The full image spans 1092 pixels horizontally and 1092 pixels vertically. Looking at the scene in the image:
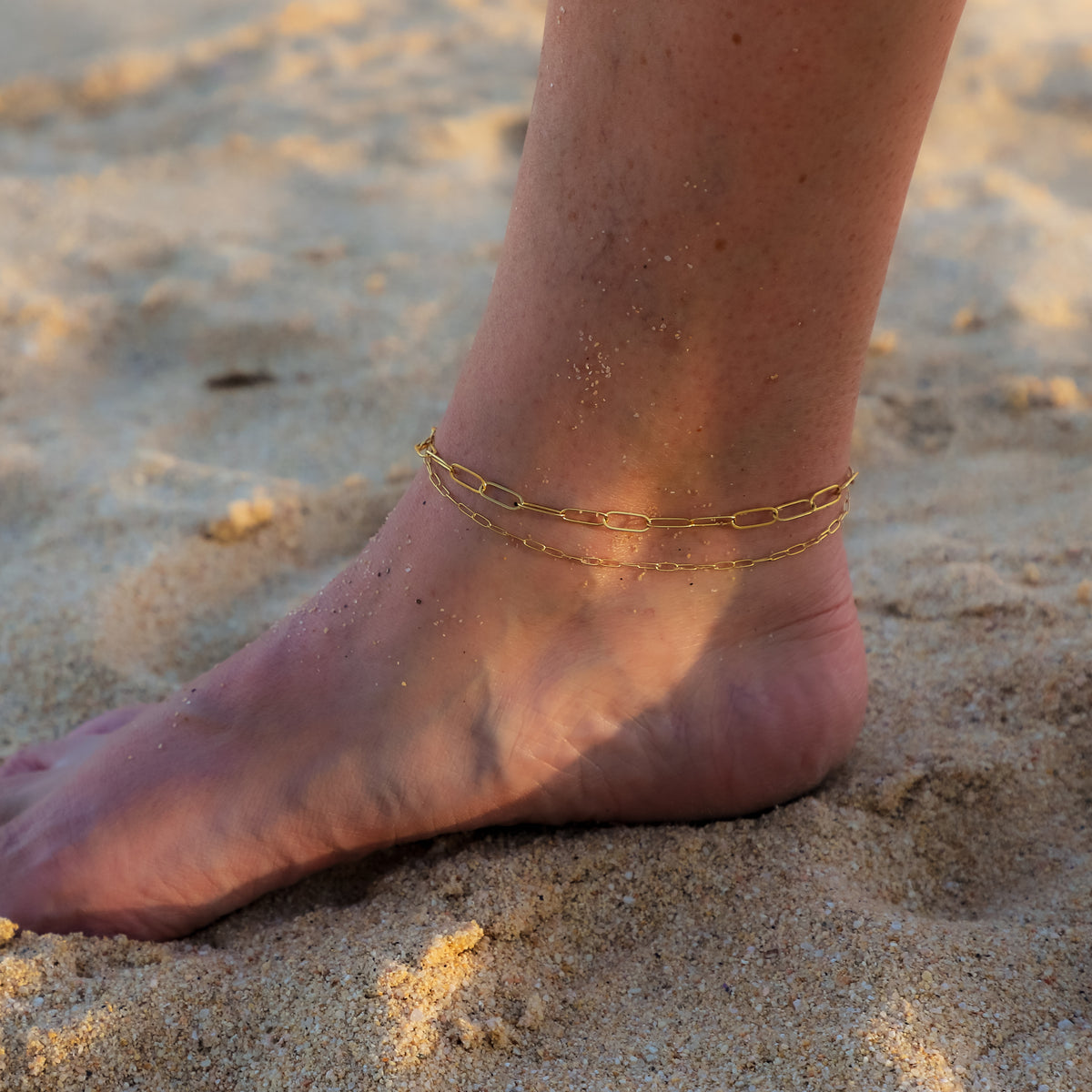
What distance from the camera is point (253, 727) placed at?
1.18 meters

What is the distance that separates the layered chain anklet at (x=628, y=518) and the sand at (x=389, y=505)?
27 cm

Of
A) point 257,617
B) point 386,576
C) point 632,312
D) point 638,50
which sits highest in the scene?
point 638,50

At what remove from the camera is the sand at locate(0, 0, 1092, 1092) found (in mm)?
913

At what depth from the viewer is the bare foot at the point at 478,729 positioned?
1120 millimetres

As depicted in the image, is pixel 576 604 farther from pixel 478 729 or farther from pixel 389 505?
pixel 389 505

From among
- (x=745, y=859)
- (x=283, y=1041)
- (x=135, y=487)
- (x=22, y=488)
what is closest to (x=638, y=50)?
(x=745, y=859)

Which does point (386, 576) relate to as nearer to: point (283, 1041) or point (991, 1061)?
point (283, 1041)

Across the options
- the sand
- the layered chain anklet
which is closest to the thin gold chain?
the layered chain anklet

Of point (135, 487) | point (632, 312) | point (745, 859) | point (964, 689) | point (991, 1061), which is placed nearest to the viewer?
point (991, 1061)

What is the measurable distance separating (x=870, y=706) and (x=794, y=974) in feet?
1.44

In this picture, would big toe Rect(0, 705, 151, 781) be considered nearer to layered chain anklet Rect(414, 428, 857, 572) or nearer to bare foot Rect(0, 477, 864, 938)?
bare foot Rect(0, 477, 864, 938)

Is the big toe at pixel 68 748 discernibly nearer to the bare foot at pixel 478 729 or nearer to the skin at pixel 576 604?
the skin at pixel 576 604

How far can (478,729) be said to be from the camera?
1.12 metres

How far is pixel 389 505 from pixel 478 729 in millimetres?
743
